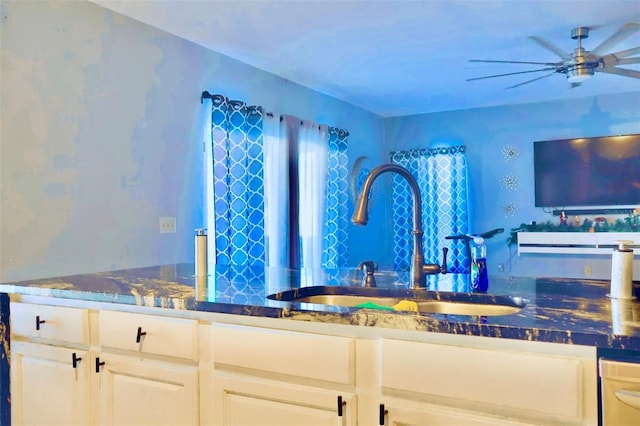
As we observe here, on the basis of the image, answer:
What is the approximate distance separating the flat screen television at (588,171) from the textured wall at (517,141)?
13cm

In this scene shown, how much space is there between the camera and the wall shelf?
4.73 meters

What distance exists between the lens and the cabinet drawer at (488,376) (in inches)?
37.2

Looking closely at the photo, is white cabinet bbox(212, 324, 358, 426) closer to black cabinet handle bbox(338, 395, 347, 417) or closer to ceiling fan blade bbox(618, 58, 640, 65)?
black cabinet handle bbox(338, 395, 347, 417)

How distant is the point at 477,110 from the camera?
5.52 metres

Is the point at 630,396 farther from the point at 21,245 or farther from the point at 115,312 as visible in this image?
the point at 21,245

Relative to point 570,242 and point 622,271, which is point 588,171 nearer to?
point 570,242

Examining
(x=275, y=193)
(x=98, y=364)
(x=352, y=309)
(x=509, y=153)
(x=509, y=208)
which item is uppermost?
(x=509, y=153)

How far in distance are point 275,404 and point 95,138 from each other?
1948mm

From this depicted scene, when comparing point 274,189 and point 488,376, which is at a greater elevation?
point 274,189

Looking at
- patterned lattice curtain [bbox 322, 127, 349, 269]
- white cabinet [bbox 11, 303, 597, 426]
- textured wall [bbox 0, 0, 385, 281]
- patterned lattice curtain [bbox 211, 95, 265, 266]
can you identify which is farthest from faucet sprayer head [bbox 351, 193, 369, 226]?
patterned lattice curtain [bbox 322, 127, 349, 269]

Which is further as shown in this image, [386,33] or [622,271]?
[386,33]

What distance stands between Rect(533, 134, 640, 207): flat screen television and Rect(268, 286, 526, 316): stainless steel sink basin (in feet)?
13.4

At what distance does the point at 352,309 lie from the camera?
1.20m

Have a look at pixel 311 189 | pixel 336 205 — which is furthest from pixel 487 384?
pixel 336 205
